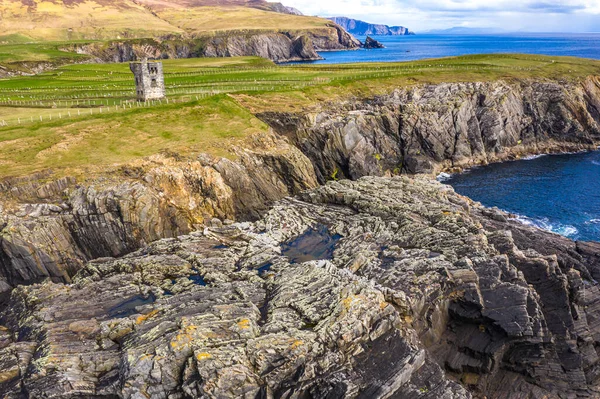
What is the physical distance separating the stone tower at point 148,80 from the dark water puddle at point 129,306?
51.4 m

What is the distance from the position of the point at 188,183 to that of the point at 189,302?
82.2 ft

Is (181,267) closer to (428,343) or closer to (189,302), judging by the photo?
(189,302)

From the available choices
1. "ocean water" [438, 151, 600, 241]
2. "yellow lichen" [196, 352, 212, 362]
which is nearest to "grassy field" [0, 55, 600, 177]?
"ocean water" [438, 151, 600, 241]

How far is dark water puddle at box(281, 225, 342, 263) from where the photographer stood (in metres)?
47.9

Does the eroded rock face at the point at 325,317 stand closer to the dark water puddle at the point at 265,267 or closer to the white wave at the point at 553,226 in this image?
the dark water puddle at the point at 265,267

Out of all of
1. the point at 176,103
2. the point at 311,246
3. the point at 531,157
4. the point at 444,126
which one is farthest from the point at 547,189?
the point at 176,103

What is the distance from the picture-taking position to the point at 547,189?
77.9m

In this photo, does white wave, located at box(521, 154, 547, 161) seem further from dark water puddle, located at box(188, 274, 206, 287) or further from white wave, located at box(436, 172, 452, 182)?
dark water puddle, located at box(188, 274, 206, 287)

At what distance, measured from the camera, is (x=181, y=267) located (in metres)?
44.2

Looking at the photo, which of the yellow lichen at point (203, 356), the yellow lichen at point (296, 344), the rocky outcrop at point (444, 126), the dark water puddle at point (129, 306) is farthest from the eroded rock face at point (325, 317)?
the rocky outcrop at point (444, 126)

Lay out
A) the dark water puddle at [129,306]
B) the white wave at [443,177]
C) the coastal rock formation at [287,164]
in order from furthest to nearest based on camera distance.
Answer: the white wave at [443,177] → the coastal rock formation at [287,164] → the dark water puddle at [129,306]

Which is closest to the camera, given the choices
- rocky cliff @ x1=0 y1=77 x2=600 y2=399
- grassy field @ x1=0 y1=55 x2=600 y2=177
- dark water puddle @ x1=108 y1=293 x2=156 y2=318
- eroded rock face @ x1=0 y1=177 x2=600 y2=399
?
eroded rock face @ x1=0 y1=177 x2=600 y2=399

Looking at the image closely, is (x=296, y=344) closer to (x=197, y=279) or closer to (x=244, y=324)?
(x=244, y=324)

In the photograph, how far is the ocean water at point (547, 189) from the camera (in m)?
65.1
